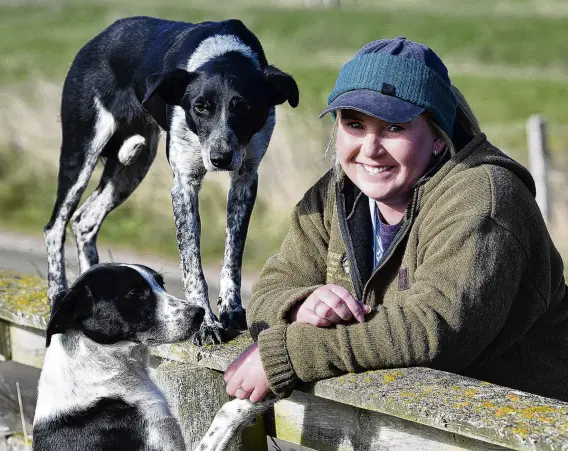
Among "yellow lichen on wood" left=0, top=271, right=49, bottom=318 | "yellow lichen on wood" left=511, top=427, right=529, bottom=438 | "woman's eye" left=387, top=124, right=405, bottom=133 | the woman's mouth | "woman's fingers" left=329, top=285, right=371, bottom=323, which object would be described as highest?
"woman's eye" left=387, top=124, right=405, bottom=133

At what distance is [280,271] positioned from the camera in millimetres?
3625

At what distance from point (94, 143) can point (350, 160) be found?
1.62 meters

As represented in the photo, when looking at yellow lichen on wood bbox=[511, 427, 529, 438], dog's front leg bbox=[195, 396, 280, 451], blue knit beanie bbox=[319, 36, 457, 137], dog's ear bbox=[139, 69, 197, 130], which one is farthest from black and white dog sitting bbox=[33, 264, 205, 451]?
yellow lichen on wood bbox=[511, 427, 529, 438]

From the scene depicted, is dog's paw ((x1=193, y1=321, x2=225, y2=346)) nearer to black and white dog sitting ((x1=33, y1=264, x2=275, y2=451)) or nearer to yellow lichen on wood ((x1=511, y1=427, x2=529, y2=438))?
black and white dog sitting ((x1=33, y1=264, x2=275, y2=451))

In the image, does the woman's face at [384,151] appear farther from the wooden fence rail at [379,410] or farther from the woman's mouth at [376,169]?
the wooden fence rail at [379,410]

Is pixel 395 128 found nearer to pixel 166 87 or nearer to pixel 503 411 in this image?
pixel 503 411

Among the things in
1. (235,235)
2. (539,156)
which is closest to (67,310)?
(235,235)

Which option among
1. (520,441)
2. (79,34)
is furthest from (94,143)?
(79,34)

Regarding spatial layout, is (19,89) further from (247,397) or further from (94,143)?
(247,397)

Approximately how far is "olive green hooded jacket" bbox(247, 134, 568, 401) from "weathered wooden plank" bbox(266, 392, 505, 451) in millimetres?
168

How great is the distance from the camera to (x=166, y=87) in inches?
160

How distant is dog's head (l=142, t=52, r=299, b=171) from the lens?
401 cm

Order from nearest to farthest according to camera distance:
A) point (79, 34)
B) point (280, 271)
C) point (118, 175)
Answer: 1. point (280, 271)
2. point (118, 175)
3. point (79, 34)

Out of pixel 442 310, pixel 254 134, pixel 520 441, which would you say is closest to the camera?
pixel 520 441
